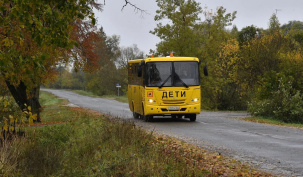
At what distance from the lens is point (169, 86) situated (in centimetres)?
2061

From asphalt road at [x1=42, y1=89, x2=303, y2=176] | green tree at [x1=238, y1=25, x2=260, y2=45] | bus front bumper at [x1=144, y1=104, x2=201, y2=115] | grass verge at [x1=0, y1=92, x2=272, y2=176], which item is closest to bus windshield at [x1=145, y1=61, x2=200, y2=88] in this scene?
bus front bumper at [x1=144, y1=104, x2=201, y2=115]

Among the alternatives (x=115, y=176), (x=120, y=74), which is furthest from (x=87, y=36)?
(x=120, y=74)

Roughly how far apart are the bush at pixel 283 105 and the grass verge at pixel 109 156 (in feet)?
37.8

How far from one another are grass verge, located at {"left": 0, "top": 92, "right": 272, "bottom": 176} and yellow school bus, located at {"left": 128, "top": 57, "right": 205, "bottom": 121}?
18.8ft

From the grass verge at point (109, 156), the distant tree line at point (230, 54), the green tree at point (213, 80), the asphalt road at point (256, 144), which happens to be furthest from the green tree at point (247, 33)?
the grass verge at point (109, 156)

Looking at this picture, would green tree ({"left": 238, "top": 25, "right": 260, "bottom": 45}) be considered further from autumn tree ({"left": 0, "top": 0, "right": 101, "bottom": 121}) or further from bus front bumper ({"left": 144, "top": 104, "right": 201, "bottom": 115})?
autumn tree ({"left": 0, "top": 0, "right": 101, "bottom": 121})

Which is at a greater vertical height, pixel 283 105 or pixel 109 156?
pixel 283 105

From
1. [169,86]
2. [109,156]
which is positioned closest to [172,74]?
[169,86]

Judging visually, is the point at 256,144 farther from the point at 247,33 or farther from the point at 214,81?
the point at 247,33

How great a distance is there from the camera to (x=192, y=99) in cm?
2064

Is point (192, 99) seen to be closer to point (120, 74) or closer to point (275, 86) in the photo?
point (275, 86)

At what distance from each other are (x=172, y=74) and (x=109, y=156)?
417 inches

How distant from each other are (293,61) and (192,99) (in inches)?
390

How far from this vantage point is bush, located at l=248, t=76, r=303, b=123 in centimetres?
2383
